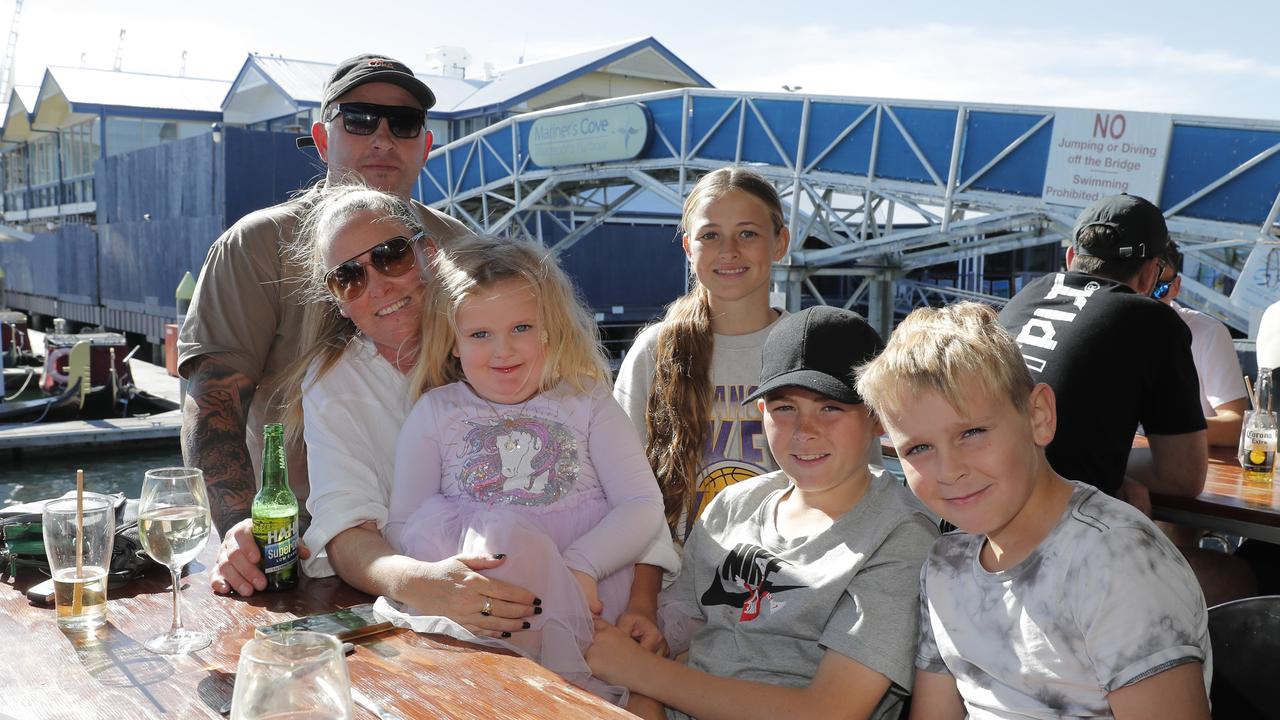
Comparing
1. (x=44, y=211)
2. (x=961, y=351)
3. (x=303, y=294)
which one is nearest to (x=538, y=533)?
(x=961, y=351)

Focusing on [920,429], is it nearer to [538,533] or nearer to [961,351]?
[961,351]

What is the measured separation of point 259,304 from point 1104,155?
12876 mm

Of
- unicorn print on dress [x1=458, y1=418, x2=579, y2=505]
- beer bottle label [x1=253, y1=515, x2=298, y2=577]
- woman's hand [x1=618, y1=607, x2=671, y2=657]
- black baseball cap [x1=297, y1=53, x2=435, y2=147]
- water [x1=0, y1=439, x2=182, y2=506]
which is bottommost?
water [x1=0, y1=439, x2=182, y2=506]

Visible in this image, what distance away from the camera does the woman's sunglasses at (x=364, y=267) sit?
2.30 m

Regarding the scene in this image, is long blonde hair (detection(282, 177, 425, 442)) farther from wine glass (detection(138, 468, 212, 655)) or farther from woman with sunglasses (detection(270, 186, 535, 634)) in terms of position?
wine glass (detection(138, 468, 212, 655))

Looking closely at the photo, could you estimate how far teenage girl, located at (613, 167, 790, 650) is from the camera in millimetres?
2957

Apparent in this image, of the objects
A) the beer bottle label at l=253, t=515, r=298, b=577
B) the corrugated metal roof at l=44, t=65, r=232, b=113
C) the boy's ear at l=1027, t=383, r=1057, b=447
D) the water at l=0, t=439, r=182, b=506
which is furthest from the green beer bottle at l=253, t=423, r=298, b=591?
the corrugated metal roof at l=44, t=65, r=232, b=113

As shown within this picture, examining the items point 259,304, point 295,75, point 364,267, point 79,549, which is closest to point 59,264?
point 295,75

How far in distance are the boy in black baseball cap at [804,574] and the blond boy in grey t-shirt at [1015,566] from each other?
0.09m

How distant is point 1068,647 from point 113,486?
10.1 metres

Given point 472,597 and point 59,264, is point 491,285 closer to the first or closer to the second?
point 472,597

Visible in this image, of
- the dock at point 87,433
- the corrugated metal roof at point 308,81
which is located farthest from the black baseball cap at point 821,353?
the corrugated metal roof at point 308,81

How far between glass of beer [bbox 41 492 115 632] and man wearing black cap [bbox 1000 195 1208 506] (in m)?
2.60

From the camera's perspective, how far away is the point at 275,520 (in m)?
2.05
